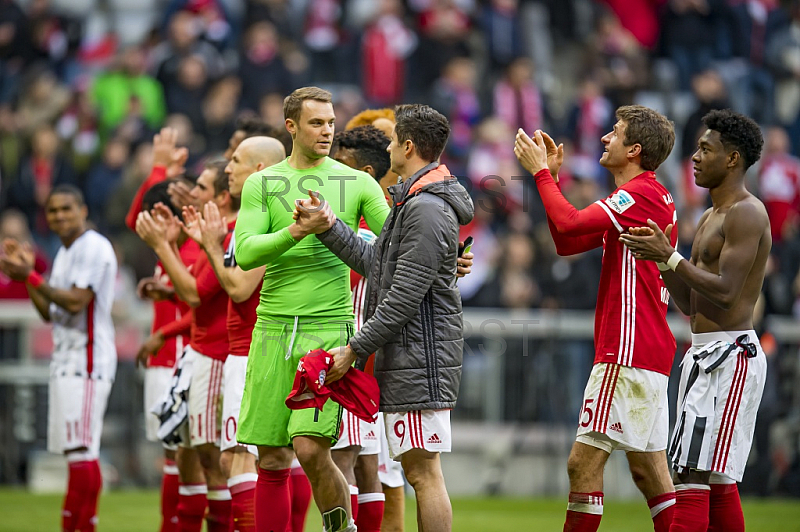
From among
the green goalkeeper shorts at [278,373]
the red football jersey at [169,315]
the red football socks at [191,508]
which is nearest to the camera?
the green goalkeeper shorts at [278,373]

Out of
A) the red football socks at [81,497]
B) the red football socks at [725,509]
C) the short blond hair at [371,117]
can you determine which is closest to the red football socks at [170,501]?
the red football socks at [81,497]

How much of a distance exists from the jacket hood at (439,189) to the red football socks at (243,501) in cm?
Result: 209

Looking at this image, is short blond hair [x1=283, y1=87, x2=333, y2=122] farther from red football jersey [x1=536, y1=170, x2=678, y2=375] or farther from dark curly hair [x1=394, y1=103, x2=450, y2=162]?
red football jersey [x1=536, y1=170, x2=678, y2=375]

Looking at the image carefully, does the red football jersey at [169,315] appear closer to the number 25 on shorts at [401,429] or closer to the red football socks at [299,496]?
the red football socks at [299,496]

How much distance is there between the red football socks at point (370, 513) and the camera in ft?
22.4

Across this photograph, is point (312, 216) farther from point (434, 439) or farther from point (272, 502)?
point (272, 502)

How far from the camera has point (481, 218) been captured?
47.8 feet

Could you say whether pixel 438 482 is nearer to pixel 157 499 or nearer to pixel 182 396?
pixel 182 396

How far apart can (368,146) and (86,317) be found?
106 inches

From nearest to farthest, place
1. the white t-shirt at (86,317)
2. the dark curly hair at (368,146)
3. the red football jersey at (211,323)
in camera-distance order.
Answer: the dark curly hair at (368,146) → the red football jersey at (211,323) → the white t-shirt at (86,317)

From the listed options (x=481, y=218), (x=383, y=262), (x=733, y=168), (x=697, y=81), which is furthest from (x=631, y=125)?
(x=697, y=81)

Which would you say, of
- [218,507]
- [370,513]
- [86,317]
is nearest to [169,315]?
[86,317]

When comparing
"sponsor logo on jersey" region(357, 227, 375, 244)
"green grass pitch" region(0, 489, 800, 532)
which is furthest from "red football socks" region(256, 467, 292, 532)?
"green grass pitch" region(0, 489, 800, 532)

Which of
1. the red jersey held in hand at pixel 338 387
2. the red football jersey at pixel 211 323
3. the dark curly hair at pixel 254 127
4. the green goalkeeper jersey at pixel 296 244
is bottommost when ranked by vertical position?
the red jersey held in hand at pixel 338 387
